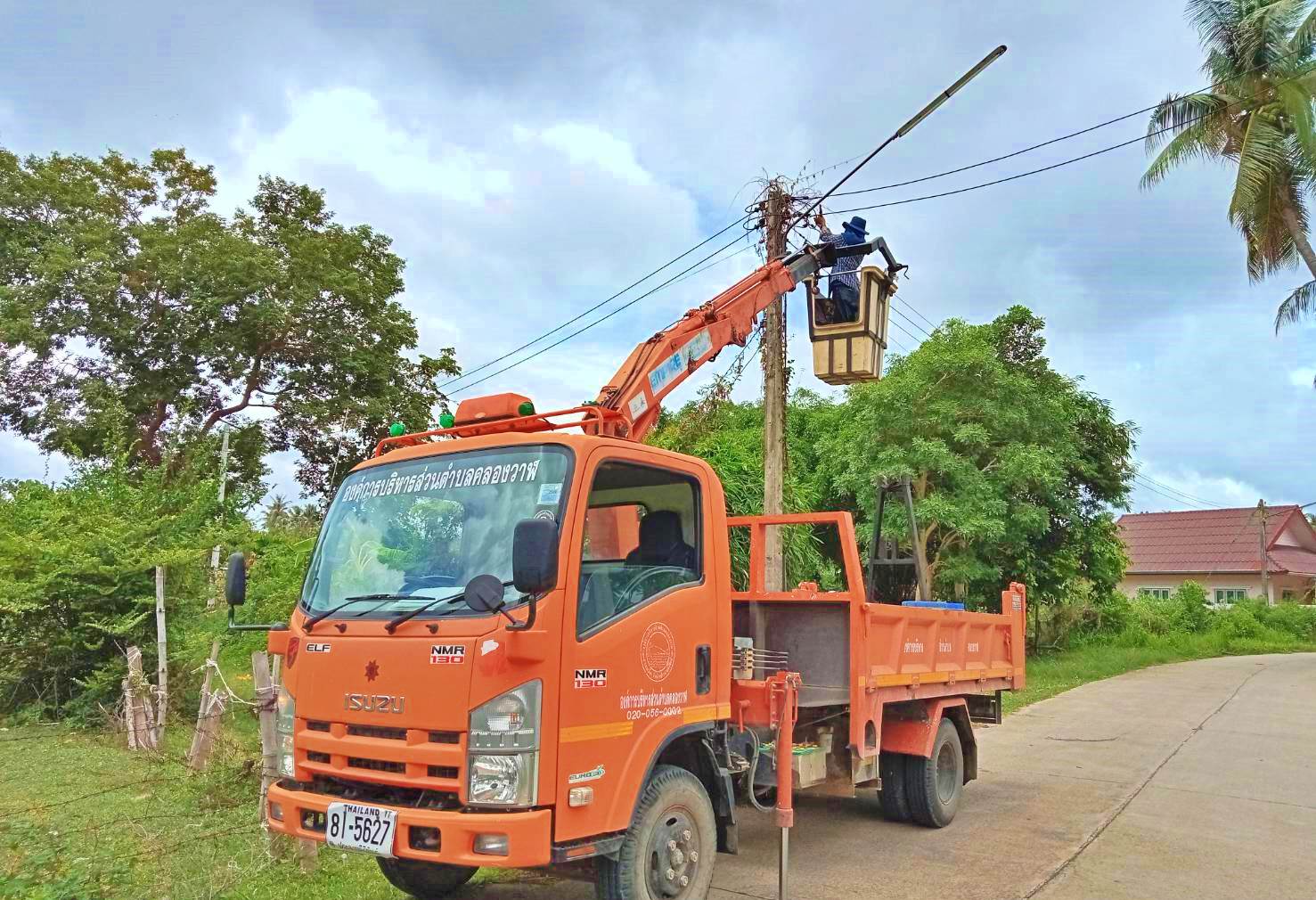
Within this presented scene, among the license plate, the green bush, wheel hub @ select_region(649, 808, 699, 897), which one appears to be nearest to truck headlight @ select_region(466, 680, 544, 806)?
the license plate

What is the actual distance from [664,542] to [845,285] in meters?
4.07

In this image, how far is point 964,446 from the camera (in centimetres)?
1872

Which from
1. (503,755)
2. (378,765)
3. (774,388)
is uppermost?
(774,388)

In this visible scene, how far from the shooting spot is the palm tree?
67.6 feet

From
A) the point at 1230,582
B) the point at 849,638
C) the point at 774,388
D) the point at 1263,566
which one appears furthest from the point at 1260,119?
the point at 1230,582

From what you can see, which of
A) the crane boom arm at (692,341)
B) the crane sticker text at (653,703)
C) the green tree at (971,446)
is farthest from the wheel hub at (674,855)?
the green tree at (971,446)

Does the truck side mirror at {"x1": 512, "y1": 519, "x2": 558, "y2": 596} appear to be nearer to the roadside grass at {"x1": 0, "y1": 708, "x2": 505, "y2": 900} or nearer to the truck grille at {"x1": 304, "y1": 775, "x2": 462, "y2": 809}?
the truck grille at {"x1": 304, "y1": 775, "x2": 462, "y2": 809}

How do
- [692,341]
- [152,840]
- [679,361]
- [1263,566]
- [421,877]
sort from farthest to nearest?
[1263,566], [692,341], [679,361], [152,840], [421,877]

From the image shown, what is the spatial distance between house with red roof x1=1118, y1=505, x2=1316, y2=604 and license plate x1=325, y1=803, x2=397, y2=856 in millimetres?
46013

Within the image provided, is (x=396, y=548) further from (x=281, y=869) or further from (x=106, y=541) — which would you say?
(x=106, y=541)

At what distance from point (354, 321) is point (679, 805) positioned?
1829 centimetres

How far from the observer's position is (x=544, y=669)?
3.88m

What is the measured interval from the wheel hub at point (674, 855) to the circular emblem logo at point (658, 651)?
0.65 meters

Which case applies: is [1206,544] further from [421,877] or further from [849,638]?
[421,877]
